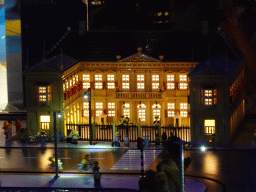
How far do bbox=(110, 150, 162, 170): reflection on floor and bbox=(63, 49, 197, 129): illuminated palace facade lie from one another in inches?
347

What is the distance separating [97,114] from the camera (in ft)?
225

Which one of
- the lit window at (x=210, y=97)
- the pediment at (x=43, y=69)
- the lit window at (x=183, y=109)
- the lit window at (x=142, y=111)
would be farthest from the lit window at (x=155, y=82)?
the pediment at (x=43, y=69)

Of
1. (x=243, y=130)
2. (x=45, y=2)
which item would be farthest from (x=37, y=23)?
(x=243, y=130)

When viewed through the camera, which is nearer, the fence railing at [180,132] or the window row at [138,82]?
the fence railing at [180,132]

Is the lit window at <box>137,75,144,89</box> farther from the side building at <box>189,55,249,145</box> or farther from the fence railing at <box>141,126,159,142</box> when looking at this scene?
A: the side building at <box>189,55,249,145</box>

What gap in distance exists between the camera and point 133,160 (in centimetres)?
5525

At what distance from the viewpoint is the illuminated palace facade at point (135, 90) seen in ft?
218

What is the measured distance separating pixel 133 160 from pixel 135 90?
1332 centimetres

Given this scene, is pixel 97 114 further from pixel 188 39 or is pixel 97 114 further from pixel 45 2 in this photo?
pixel 45 2

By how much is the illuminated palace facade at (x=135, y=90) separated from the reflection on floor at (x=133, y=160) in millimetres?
8801

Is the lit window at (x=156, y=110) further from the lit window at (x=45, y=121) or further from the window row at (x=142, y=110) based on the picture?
the lit window at (x=45, y=121)

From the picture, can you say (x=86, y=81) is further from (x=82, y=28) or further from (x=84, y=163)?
(x=84, y=163)

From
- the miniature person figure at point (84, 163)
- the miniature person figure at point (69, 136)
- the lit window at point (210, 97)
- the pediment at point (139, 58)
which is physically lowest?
the miniature person figure at point (84, 163)

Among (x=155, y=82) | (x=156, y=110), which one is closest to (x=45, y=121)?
(x=156, y=110)
